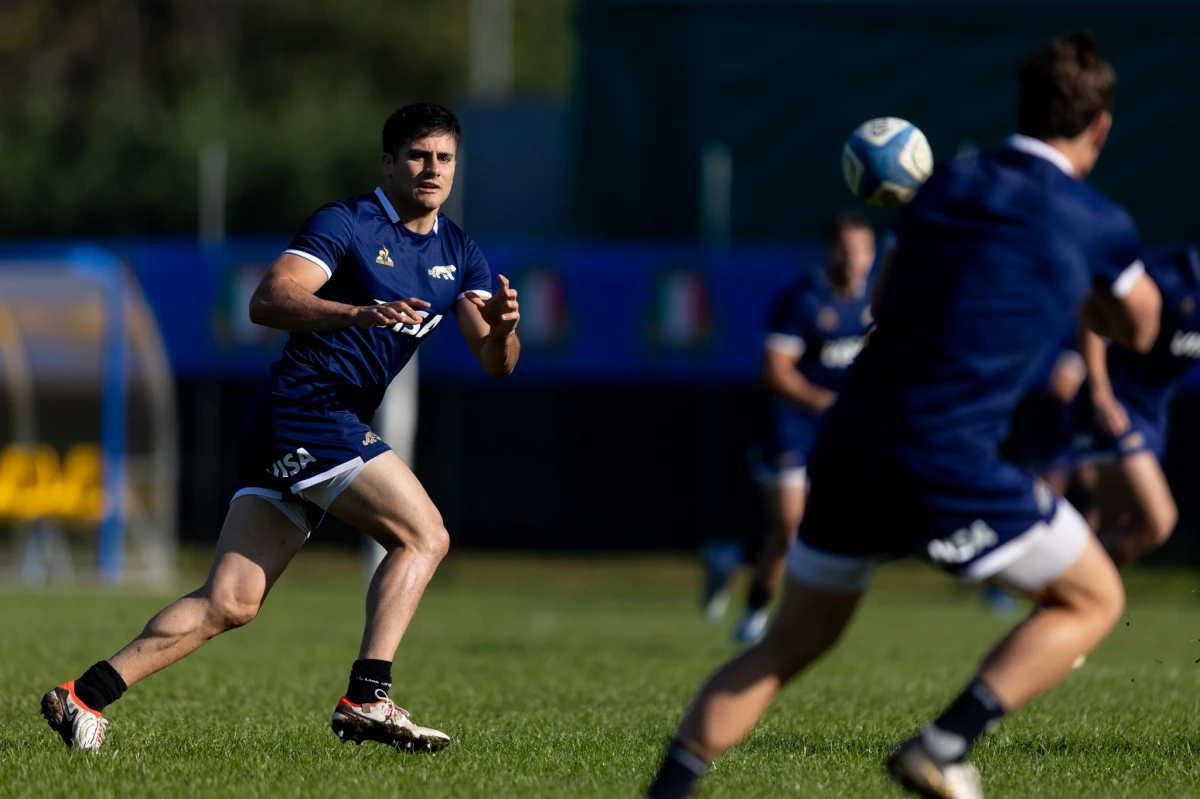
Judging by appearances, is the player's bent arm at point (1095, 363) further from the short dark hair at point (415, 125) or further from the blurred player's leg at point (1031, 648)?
the blurred player's leg at point (1031, 648)

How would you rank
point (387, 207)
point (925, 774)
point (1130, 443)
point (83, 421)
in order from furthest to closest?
point (83, 421)
point (1130, 443)
point (387, 207)
point (925, 774)

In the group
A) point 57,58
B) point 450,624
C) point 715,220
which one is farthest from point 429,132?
point 57,58

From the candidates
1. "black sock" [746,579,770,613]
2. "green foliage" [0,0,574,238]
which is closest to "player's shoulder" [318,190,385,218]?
"black sock" [746,579,770,613]

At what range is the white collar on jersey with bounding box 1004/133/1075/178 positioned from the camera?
4.59 m

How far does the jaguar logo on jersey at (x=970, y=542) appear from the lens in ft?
14.8

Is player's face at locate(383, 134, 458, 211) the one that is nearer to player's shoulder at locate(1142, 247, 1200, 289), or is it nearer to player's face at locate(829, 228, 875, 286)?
player's shoulder at locate(1142, 247, 1200, 289)

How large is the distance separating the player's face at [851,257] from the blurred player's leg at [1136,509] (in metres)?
2.56

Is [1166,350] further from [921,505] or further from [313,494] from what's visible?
[921,505]

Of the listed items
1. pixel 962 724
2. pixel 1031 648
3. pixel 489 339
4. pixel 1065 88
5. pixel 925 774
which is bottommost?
pixel 925 774

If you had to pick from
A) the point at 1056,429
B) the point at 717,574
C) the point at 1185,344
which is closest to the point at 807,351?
the point at 1185,344

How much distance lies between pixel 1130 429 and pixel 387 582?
471 centimetres

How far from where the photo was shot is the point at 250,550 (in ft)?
20.7

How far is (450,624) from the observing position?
1485 centimetres

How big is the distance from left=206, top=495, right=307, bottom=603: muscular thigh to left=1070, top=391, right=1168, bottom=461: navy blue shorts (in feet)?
15.9
